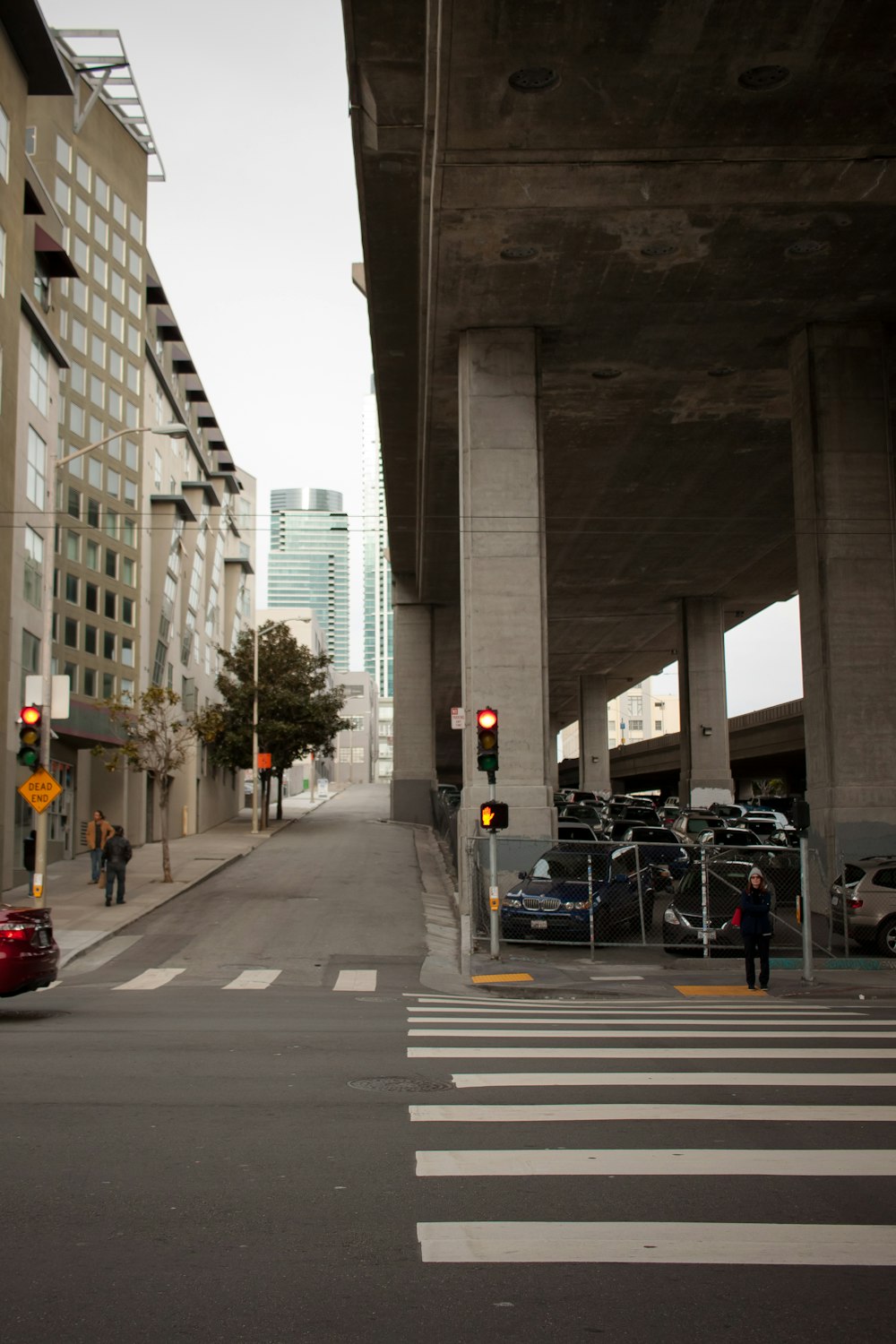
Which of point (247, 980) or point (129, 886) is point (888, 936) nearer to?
point (247, 980)

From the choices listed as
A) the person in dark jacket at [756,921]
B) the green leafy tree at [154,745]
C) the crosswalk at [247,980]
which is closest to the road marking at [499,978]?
the crosswalk at [247,980]

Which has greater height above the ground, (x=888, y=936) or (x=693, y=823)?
(x=693, y=823)

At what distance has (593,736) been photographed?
8638cm

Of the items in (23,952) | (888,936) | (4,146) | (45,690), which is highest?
(4,146)

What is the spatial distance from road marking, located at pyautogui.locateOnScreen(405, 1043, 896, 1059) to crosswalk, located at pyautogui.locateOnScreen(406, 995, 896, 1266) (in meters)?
0.03

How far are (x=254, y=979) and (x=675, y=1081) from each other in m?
10.6

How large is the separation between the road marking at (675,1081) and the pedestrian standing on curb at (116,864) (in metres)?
20.4

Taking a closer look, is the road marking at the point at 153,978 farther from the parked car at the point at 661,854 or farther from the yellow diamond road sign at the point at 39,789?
the parked car at the point at 661,854

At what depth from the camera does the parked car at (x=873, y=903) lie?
21047 mm

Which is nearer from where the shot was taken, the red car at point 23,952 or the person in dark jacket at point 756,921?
the red car at point 23,952

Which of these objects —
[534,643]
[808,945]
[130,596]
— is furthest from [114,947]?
[130,596]

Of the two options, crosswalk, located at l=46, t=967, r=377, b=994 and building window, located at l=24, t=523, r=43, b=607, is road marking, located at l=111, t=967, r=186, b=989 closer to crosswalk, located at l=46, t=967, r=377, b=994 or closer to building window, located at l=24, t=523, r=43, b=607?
crosswalk, located at l=46, t=967, r=377, b=994

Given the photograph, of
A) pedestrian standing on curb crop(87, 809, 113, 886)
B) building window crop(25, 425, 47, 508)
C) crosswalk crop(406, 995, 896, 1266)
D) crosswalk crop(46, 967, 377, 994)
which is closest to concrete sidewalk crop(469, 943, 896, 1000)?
crosswalk crop(46, 967, 377, 994)

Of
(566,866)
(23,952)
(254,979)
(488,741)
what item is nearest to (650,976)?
(566,866)
